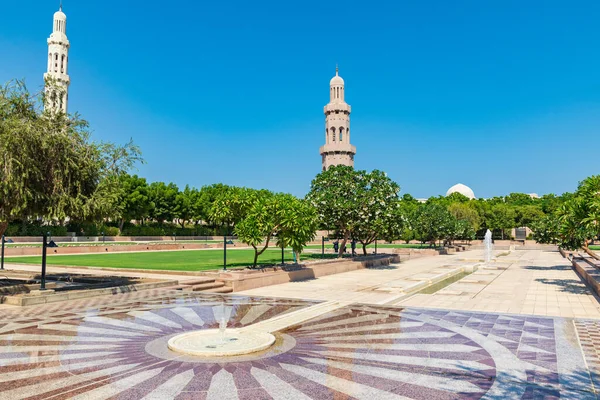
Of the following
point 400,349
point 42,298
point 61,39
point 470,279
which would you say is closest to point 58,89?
point 42,298

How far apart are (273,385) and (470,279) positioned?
17390mm

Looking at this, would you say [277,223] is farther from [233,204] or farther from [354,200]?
[354,200]

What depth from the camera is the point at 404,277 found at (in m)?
22.6

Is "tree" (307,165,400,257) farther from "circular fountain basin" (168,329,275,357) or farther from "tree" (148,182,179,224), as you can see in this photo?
"tree" (148,182,179,224)

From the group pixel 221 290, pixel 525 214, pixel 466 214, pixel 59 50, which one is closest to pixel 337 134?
pixel 466 214

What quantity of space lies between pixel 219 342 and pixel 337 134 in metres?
93.5

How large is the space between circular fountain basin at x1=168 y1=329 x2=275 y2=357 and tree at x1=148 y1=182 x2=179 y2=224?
200 ft

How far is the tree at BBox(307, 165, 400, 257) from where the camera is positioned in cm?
2602

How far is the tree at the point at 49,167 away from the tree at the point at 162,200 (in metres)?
54.2

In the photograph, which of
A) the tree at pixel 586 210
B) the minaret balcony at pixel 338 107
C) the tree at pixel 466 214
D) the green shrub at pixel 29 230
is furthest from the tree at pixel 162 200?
the tree at pixel 586 210

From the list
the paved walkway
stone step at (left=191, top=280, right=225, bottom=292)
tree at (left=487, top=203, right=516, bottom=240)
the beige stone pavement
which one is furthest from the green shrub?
tree at (left=487, top=203, right=516, bottom=240)

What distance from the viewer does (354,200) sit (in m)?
26.1

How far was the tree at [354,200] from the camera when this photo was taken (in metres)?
26.0

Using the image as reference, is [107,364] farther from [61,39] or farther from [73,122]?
[61,39]
